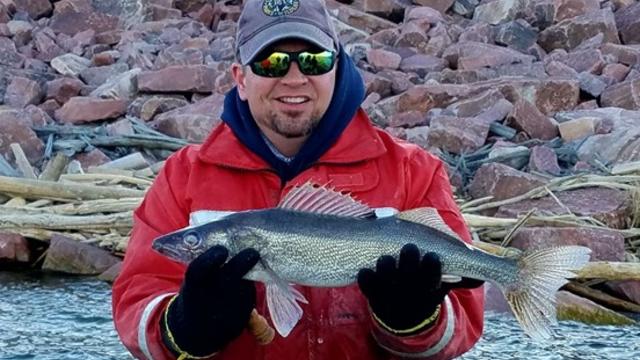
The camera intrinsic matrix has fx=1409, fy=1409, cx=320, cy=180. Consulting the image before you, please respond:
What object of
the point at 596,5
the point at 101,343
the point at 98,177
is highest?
the point at 596,5

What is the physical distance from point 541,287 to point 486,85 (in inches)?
483

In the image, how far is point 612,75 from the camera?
17.6 meters

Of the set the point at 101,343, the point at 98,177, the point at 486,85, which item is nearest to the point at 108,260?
the point at 98,177

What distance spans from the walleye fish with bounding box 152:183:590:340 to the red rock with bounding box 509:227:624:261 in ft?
19.3

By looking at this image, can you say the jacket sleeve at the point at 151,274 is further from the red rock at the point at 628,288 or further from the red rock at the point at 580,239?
A: the red rock at the point at 628,288

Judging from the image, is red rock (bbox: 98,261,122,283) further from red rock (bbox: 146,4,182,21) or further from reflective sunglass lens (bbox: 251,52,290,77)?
red rock (bbox: 146,4,182,21)

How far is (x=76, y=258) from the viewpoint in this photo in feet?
38.6

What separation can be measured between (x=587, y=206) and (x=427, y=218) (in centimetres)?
711

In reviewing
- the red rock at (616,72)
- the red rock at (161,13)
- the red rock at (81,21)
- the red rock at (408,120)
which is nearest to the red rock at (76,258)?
the red rock at (408,120)

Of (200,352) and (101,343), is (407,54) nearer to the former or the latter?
(101,343)

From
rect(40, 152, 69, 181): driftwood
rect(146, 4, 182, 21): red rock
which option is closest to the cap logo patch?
rect(40, 152, 69, 181): driftwood

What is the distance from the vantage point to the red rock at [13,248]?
39.5 feet

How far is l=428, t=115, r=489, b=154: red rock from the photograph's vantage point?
1425cm

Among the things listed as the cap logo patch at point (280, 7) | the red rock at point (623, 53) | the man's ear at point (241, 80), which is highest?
the red rock at point (623, 53)
